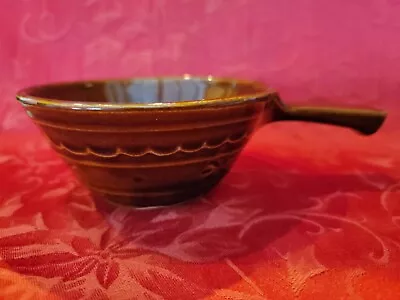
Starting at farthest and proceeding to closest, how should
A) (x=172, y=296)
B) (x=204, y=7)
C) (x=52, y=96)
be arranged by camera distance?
1. (x=204, y=7)
2. (x=52, y=96)
3. (x=172, y=296)

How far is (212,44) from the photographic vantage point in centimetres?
75

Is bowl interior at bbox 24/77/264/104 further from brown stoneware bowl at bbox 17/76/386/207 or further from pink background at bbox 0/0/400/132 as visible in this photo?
pink background at bbox 0/0/400/132

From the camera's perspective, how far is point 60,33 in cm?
75

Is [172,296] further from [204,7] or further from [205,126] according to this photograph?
[204,7]

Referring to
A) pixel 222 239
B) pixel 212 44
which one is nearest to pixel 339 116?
pixel 222 239

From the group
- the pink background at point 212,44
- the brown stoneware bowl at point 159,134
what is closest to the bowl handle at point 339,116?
the brown stoneware bowl at point 159,134

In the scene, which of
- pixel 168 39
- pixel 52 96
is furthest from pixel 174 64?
pixel 52 96

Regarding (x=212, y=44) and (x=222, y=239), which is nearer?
(x=222, y=239)

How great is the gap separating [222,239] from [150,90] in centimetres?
24

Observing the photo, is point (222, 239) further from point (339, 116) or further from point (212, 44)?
point (212, 44)

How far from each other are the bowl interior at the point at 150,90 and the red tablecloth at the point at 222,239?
0.28 feet

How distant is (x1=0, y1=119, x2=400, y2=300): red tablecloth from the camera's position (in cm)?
31

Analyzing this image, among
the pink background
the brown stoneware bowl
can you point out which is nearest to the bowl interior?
the brown stoneware bowl

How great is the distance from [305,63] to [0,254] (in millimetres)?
528
